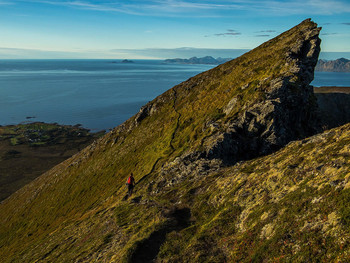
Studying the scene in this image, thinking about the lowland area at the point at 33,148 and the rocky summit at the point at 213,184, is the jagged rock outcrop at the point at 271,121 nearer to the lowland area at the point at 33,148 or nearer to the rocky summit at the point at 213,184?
the rocky summit at the point at 213,184

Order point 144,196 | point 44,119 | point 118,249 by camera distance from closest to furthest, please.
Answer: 1. point 118,249
2. point 144,196
3. point 44,119

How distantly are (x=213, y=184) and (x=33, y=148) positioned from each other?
150 metres

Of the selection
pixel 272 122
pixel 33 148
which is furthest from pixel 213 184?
pixel 33 148

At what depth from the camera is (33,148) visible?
476 feet

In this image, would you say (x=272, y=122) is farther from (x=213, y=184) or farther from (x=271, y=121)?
(x=213, y=184)

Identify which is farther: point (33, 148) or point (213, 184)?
point (33, 148)

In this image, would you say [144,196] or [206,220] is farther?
[144,196]

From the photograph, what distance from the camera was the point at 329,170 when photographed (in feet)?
50.9

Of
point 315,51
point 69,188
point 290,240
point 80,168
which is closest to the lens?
A: point 290,240

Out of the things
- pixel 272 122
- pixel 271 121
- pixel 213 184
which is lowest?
pixel 213 184

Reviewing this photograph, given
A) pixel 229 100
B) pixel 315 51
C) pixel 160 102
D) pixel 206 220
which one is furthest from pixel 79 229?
pixel 315 51

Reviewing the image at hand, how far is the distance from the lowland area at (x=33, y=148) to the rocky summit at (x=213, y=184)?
47.6m

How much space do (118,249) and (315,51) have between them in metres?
46.7

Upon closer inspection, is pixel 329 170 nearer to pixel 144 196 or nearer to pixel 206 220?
pixel 206 220
